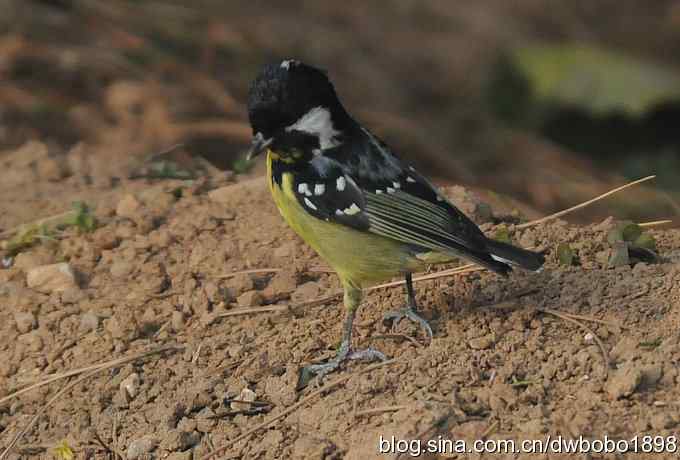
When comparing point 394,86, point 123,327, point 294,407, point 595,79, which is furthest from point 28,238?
point 595,79

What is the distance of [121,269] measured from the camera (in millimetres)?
4750

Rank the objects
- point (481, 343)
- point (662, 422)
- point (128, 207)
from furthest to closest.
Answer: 1. point (128, 207)
2. point (481, 343)
3. point (662, 422)

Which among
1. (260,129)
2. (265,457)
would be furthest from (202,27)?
(265,457)

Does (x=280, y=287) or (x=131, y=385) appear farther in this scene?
(x=280, y=287)

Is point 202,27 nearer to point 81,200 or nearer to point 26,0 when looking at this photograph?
point 26,0

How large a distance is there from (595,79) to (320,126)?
5366 mm

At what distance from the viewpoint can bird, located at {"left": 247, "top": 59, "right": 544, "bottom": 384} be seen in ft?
12.7

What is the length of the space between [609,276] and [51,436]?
2374 mm

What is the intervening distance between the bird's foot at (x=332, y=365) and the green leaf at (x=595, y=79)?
5.34 metres

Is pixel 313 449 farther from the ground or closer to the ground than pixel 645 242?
closer to the ground

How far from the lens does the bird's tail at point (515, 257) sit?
3.85 m

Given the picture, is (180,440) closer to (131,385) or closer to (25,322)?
(131,385)

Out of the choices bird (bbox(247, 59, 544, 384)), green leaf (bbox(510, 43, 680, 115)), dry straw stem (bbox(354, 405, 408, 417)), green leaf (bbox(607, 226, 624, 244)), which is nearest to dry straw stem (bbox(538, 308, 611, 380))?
bird (bbox(247, 59, 544, 384))

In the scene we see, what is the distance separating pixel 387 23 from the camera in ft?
35.5
